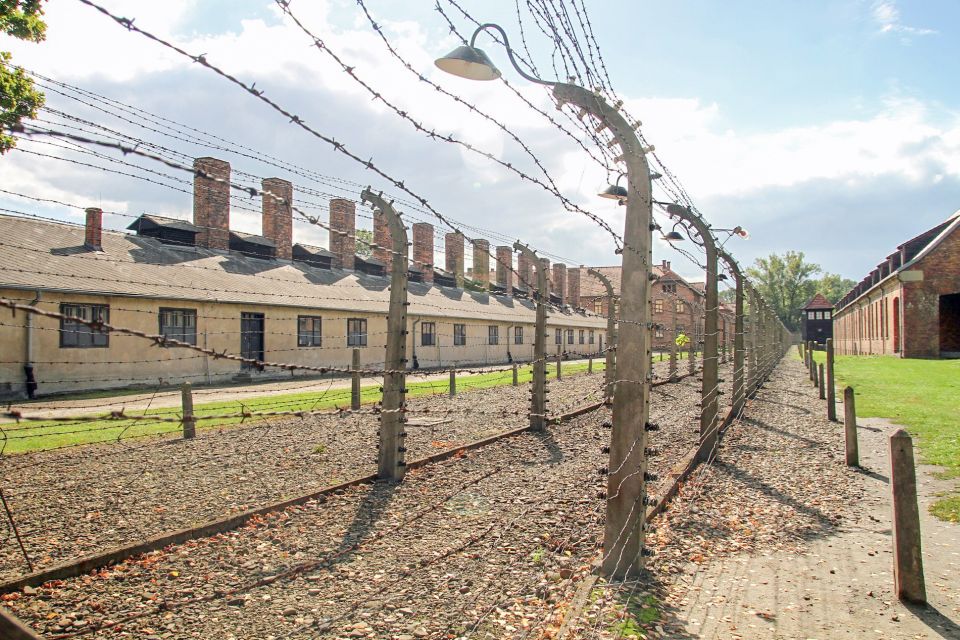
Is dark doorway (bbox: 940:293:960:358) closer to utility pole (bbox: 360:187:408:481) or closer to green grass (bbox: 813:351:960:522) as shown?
green grass (bbox: 813:351:960:522)

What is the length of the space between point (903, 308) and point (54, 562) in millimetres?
40072

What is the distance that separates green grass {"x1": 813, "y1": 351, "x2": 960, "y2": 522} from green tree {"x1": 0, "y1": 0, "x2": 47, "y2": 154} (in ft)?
56.6

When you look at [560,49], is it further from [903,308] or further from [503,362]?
[903,308]

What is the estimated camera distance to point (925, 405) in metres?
14.7

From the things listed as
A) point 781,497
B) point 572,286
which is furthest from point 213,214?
point 572,286

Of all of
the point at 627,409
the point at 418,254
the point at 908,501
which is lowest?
the point at 908,501

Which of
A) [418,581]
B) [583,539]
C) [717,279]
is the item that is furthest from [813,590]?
[717,279]

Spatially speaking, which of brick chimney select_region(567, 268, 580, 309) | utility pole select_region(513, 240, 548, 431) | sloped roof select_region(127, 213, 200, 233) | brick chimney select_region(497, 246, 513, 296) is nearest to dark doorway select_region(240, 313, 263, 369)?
sloped roof select_region(127, 213, 200, 233)

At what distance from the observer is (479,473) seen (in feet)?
25.4

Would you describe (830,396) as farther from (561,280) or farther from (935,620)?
(561,280)

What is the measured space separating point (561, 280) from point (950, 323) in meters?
29.0

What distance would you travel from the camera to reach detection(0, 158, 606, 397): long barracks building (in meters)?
17.7

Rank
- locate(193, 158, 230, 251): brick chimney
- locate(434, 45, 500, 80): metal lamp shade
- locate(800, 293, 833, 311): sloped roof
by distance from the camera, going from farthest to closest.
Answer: locate(800, 293, 833, 311): sloped roof, locate(193, 158, 230, 251): brick chimney, locate(434, 45, 500, 80): metal lamp shade

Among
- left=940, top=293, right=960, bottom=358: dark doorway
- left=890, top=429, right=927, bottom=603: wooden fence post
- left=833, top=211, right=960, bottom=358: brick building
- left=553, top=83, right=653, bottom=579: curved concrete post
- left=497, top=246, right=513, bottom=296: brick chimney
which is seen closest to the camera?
left=890, top=429, right=927, bottom=603: wooden fence post
